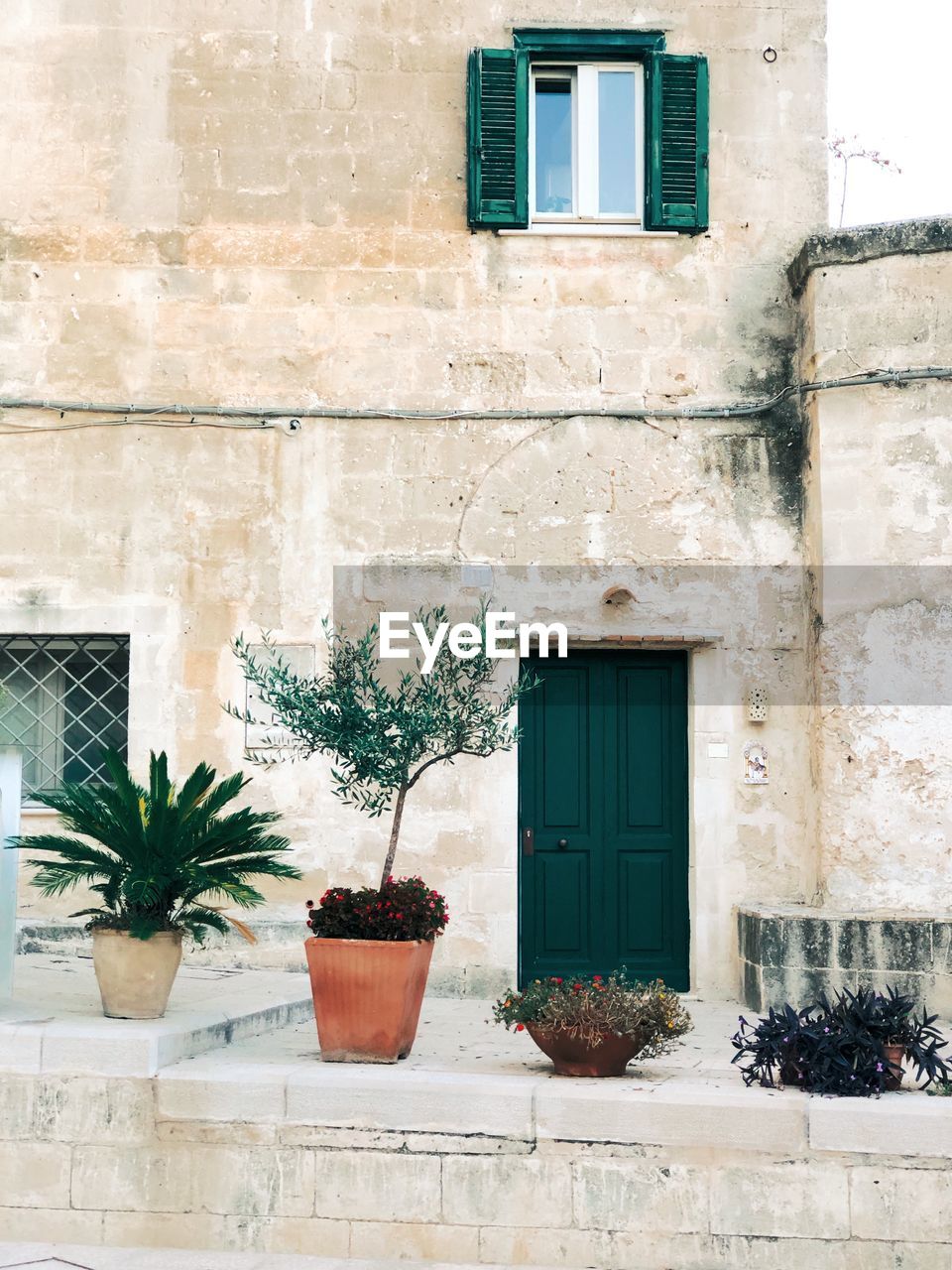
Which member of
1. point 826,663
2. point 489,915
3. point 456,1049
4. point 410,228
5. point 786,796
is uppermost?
point 410,228

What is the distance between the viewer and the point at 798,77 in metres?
10.0

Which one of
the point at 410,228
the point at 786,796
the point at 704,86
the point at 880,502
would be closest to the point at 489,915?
the point at 786,796

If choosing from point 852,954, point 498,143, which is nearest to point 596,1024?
point 852,954

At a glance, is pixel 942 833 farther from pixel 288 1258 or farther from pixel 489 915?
pixel 288 1258

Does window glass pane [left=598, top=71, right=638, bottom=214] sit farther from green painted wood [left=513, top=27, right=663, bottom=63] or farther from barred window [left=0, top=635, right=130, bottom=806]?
barred window [left=0, top=635, right=130, bottom=806]

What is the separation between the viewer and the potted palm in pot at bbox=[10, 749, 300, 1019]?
697cm

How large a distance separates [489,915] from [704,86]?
5.61 m

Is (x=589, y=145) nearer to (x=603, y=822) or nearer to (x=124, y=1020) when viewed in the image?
(x=603, y=822)

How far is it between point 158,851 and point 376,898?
104cm

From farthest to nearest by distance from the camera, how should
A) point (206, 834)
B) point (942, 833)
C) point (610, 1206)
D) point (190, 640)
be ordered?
point (190, 640), point (942, 833), point (206, 834), point (610, 1206)

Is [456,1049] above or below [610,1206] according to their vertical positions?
above

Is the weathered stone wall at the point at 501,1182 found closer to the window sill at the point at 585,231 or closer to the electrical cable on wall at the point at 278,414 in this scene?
the electrical cable on wall at the point at 278,414

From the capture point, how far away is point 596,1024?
638cm

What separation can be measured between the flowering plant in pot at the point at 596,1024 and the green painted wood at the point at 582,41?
6.38 m
